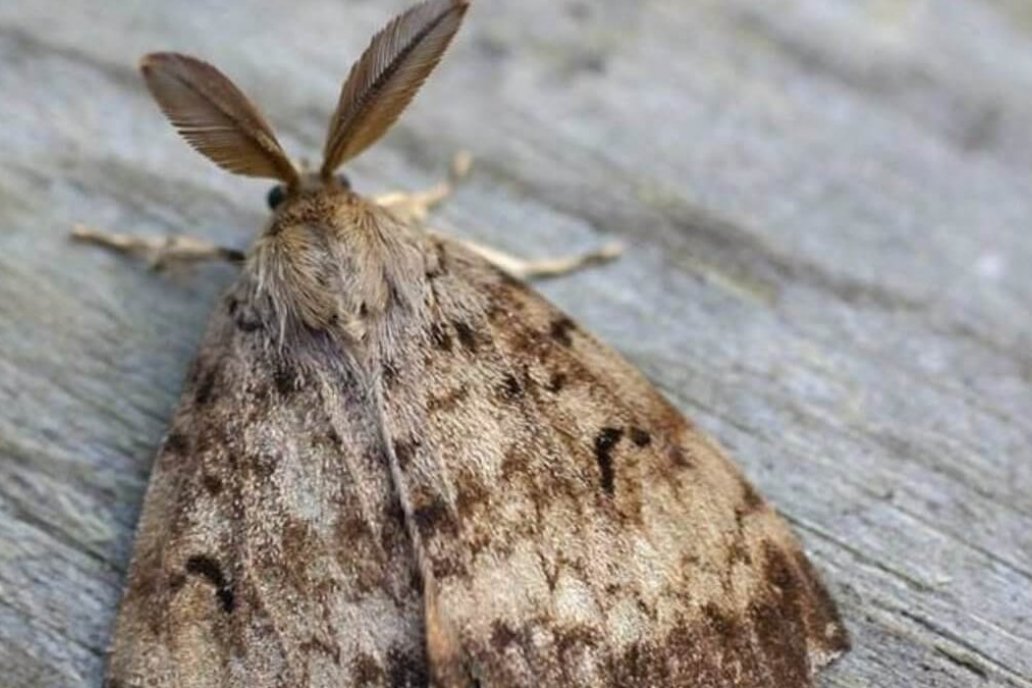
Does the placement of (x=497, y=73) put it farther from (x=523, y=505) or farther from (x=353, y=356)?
(x=523, y=505)

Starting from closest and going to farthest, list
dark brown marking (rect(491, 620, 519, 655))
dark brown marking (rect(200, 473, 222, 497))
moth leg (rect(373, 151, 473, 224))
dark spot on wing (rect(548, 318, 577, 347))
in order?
dark brown marking (rect(491, 620, 519, 655)) → dark brown marking (rect(200, 473, 222, 497)) → dark spot on wing (rect(548, 318, 577, 347)) → moth leg (rect(373, 151, 473, 224))

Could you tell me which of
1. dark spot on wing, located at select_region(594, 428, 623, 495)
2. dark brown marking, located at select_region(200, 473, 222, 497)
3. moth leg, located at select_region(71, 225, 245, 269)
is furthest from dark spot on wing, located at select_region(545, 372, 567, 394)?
moth leg, located at select_region(71, 225, 245, 269)

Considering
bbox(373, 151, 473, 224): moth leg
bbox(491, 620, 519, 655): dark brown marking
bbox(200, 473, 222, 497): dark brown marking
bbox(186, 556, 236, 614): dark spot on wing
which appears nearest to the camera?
bbox(491, 620, 519, 655): dark brown marking

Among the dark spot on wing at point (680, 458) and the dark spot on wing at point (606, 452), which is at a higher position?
the dark spot on wing at point (680, 458)

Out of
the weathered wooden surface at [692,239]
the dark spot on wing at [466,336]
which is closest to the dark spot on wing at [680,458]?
the weathered wooden surface at [692,239]

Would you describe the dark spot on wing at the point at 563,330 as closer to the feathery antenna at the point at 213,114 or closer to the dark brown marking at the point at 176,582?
the feathery antenna at the point at 213,114

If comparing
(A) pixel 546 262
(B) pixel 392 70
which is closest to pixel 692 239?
(A) pixel 546 262

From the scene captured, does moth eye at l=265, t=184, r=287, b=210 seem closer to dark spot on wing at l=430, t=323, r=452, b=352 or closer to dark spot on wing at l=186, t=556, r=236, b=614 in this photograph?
dark spot on wing at l=430, t=323, r=452, b=352
